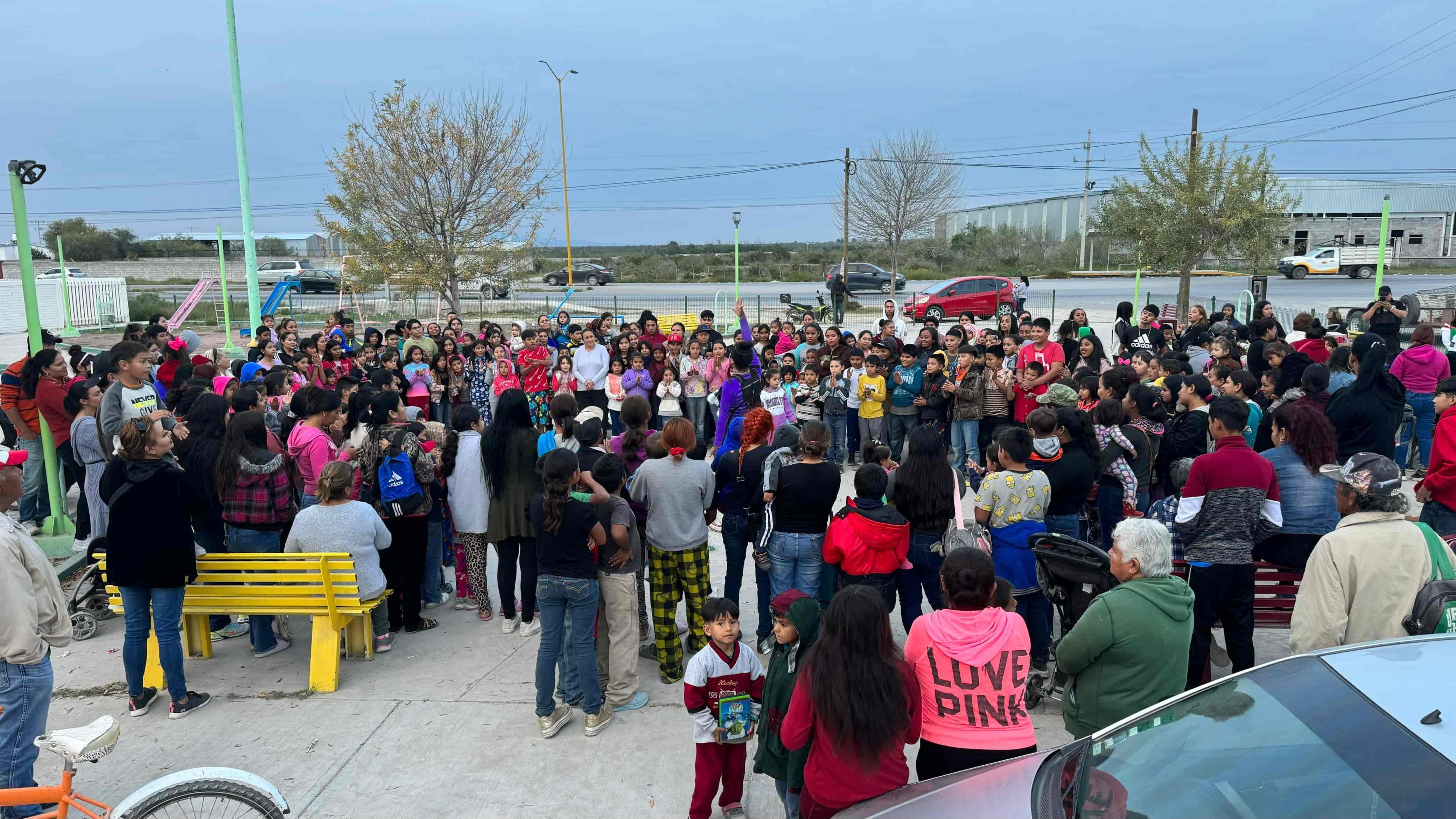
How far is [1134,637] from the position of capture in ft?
11.9

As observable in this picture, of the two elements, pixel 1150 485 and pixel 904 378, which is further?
pixel 904 378

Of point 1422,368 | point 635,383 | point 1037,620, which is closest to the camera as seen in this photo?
point 1037,620

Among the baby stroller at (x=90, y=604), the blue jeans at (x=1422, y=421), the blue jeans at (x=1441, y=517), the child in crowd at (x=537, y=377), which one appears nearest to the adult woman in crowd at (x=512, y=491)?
the baby stroller at (x=90, y=604)

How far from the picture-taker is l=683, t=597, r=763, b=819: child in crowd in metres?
3.99

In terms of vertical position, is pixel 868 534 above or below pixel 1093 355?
below

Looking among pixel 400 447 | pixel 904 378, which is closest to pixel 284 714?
pixel 400 447

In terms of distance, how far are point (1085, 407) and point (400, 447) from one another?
17.9ft

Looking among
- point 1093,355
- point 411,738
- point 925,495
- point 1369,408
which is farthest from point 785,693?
point 1093,355

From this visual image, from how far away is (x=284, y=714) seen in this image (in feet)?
17.7

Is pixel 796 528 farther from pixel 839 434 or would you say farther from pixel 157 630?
pixel 839 434

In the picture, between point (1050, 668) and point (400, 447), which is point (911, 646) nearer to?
point (1050, 668)

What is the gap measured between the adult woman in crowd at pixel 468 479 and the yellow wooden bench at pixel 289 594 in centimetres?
92

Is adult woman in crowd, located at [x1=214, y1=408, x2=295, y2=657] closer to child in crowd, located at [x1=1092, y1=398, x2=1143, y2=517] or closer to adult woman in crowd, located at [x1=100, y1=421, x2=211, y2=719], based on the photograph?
adult woman in crowd, located at [x1=100, y1=421, x2=211, y2=719]

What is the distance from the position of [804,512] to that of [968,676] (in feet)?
6.90
